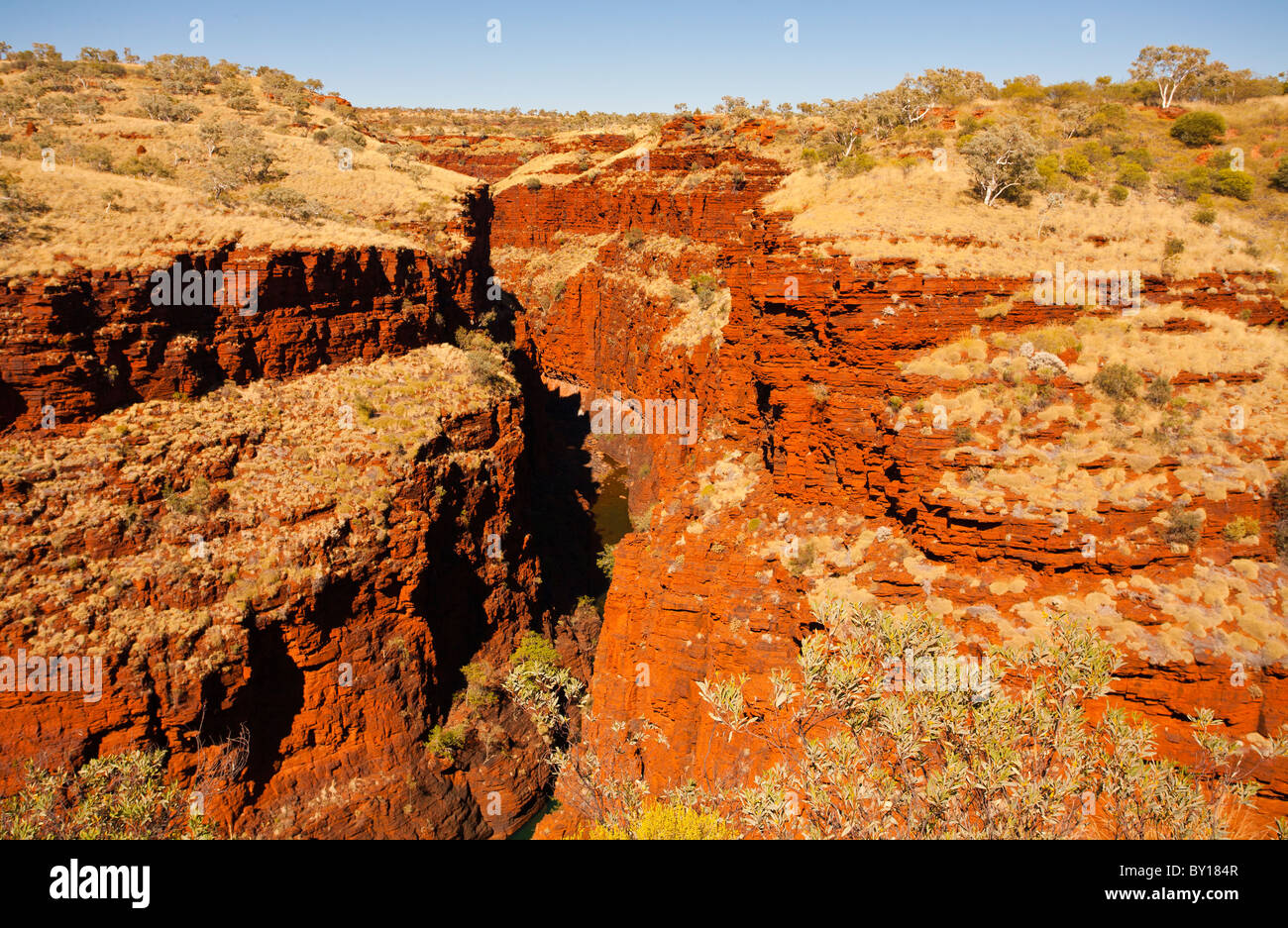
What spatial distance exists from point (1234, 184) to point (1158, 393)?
15.0 metres

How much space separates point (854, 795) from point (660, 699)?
478 inches

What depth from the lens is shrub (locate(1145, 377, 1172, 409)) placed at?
51.0 ft

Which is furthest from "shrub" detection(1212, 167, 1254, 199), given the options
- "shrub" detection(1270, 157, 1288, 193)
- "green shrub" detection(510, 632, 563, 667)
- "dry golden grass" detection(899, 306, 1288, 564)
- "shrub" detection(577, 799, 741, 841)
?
"green shrub" detection(510, 632, 563, 667)

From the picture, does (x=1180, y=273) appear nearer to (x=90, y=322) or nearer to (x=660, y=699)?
(x=660, y=699)

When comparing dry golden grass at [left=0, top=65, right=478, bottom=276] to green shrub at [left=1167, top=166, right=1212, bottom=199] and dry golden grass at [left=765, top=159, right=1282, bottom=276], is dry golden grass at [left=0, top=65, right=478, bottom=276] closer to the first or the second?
dry golden grass at [left=765, top=159, right=1282, bottom=276]

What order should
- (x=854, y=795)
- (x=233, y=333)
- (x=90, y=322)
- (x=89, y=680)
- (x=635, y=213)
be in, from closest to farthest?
(x=854, y=795) < (x=89, y=680) < (x=90, y=322) < (x=233, y=333) < (x=635, y=213)

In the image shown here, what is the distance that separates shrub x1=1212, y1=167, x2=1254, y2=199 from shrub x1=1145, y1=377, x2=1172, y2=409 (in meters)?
14.5

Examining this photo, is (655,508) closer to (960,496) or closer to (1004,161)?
(960,496)

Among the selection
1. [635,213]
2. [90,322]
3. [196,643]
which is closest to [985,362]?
[196,643]

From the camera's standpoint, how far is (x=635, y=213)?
2235 inches

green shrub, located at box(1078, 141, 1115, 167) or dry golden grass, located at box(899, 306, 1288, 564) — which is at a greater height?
green shrub, located at box(1078, 141, 1115, 167)

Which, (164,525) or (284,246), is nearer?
(164,525)

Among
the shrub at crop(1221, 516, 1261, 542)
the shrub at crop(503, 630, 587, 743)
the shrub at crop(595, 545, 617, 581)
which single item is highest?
the shrub at crop(1221, 516, 1261, 542)

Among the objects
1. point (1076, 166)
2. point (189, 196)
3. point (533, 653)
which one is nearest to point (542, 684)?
point (533, 653)
